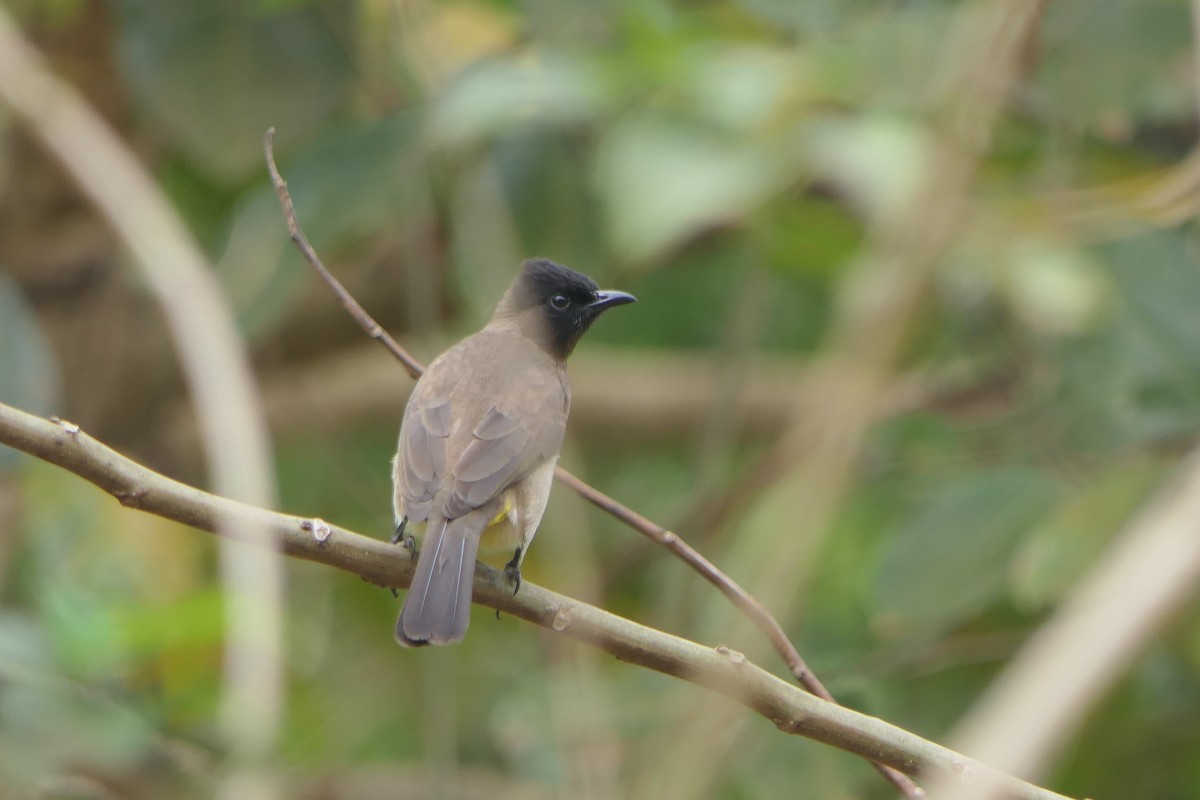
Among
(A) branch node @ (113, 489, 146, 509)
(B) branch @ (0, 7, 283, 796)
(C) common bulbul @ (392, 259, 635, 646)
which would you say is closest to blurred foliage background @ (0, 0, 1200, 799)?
(B) branch @ (0, 7, 283, 796)

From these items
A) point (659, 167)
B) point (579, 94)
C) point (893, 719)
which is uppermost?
point (579, 94)

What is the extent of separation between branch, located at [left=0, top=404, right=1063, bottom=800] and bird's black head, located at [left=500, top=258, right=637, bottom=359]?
1505mm

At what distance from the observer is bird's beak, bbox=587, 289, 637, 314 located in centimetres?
337

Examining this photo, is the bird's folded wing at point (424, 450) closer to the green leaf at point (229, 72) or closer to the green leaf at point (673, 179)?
the green leaf at point (673, 179)

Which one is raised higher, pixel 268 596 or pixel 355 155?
pixel 355 155

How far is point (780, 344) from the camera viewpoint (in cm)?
529

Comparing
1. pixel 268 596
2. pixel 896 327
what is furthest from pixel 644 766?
pixel 896 327

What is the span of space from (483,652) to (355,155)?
1.86m

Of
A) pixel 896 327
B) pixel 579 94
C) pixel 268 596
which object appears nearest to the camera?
pixel 896 327

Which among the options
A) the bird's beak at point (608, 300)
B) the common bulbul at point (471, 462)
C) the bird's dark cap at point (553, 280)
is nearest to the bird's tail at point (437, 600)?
the common bulbul at point (471, 462)

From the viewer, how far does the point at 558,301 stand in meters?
Answer: 3.54

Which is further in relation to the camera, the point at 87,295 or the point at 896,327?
the point at 87,295

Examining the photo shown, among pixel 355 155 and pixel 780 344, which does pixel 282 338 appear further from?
pixel 780 344

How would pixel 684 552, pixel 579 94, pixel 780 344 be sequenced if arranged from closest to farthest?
pixel 684 552 < pixel 579 94 < pixel 780 344
